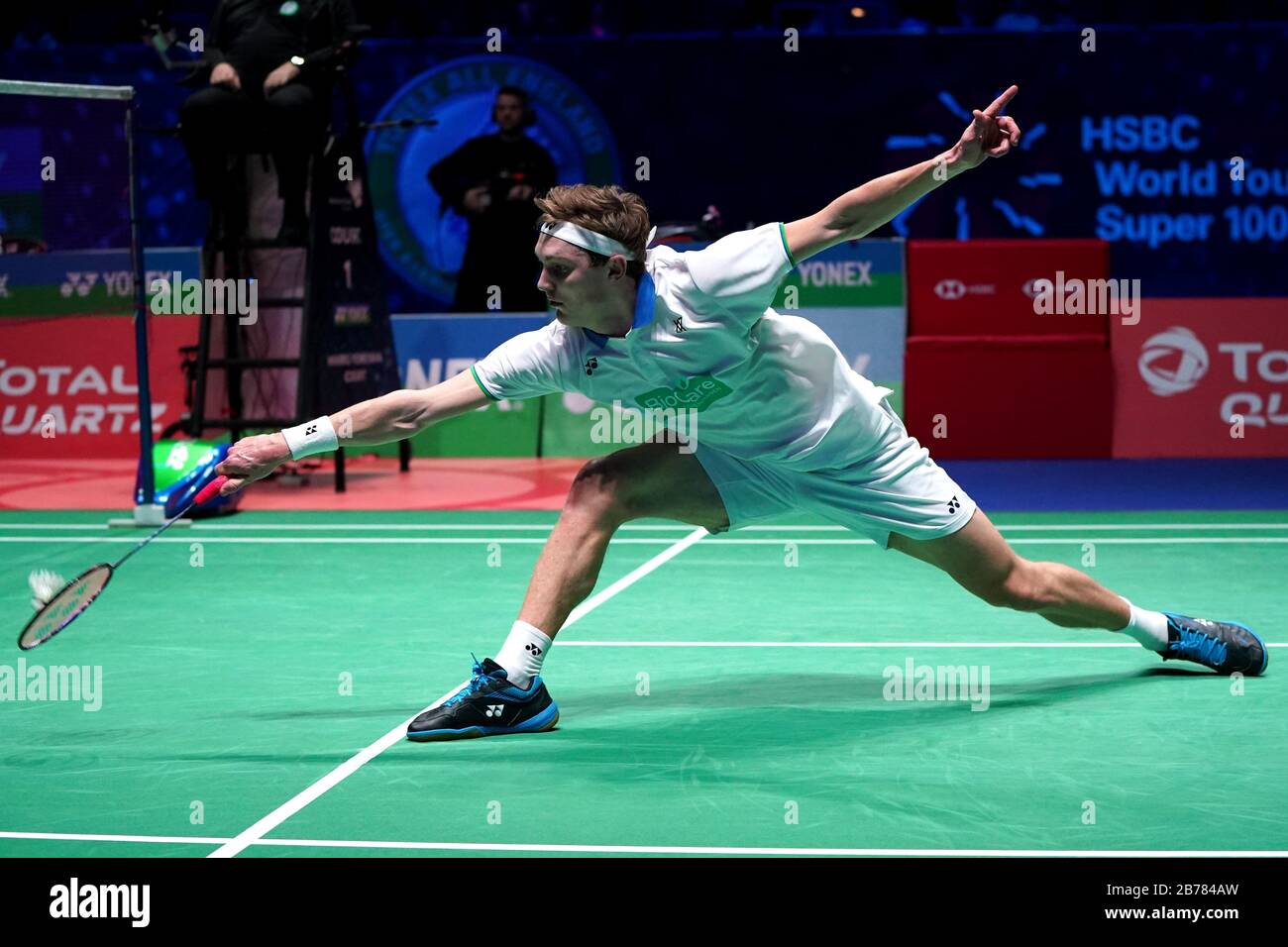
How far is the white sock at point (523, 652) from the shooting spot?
188 inches

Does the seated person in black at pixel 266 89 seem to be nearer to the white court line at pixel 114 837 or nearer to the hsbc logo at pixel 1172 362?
the hsbc logo at pixel 1172 362

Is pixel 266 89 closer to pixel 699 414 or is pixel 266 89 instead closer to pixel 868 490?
pixel 699 414

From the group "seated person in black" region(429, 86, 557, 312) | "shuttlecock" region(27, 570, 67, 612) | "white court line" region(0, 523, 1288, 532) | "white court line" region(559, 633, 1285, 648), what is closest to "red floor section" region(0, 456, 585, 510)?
"white court line" region(0, 523, 1288, 532)

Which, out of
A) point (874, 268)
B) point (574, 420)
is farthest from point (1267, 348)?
point (574, 420)

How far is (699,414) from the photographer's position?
16.0 feet

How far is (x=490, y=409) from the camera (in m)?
12.3

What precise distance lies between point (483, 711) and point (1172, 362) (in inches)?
321

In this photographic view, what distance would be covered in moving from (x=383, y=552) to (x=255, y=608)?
4.83 ft

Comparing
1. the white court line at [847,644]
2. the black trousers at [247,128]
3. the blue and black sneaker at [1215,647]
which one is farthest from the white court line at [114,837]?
the black trousers at [247,128]

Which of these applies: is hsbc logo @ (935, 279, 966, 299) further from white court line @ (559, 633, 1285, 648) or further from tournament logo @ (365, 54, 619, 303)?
white court line @ (559, 633, 1285, 648)

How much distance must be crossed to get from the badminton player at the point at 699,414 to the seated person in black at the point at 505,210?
315 inches

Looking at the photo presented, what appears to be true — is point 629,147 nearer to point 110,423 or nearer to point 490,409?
point 490,409

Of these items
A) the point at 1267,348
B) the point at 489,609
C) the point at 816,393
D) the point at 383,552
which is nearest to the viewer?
the point at 816,393

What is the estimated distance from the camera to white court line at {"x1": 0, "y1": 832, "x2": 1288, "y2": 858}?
12.0 ft
